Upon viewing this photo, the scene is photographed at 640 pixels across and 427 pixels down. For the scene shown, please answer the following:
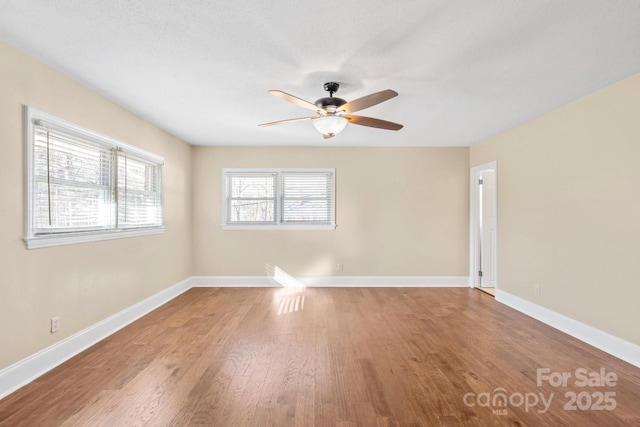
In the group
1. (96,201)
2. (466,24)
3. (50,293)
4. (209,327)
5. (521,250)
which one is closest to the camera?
(466,24)

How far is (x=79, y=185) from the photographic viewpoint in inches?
108

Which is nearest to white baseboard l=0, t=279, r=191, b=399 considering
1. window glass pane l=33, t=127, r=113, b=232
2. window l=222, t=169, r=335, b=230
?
window glass pane l=33, t=127, r=113, b=232

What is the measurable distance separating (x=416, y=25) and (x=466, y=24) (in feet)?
0.99

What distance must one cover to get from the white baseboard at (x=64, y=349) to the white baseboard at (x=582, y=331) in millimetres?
4779

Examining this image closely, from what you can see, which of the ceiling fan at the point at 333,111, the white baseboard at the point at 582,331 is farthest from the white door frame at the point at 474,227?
the ceiling fan at the point at 333,111

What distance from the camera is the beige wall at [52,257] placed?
7.01ft

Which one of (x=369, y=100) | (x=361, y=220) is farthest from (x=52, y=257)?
(x=361, y=220)

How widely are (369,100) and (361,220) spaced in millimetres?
3109

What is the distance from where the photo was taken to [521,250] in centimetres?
401

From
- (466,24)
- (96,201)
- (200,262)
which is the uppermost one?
(466,24)

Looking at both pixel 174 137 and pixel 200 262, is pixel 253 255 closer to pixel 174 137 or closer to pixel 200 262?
pixel 200 262

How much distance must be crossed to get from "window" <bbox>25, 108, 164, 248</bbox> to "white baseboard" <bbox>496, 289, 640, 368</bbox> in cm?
489

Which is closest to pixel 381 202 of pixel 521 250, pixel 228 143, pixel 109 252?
pixel 521 250

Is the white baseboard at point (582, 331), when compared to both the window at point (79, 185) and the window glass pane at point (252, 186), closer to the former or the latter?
the window glass pane at point (252, 186)
